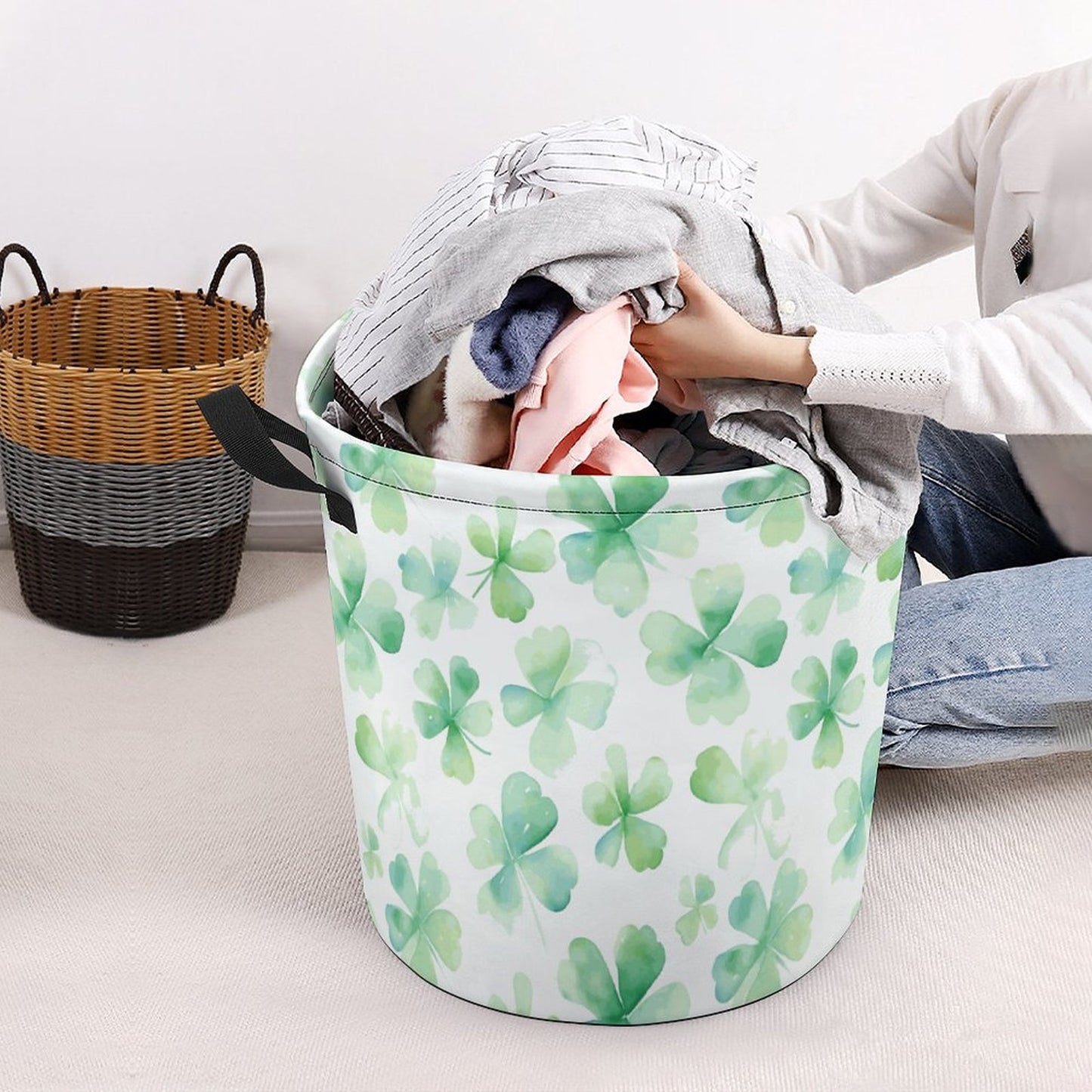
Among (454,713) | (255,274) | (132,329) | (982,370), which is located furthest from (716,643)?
(132,329)

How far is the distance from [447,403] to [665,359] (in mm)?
152

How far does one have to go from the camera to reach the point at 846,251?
4.51 feet

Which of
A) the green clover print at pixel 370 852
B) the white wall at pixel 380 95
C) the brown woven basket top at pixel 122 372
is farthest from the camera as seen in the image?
the white wall at pixel 380 95

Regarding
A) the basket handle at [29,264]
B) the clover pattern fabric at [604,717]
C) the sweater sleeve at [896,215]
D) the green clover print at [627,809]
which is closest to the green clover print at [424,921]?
the clover pattern fabric at [604,717]

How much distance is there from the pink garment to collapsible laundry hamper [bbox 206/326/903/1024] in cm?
4

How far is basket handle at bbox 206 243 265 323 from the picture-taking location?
1818 millimetres

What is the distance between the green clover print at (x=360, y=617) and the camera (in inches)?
39.5

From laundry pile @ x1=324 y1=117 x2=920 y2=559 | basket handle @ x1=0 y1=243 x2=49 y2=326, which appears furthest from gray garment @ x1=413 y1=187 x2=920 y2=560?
basket handle @ x1=0 y1=243 x2=49 y2=326

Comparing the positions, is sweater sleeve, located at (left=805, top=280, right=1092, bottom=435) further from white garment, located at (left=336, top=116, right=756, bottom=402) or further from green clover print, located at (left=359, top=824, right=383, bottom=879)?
green clover print, located at (left=359, top=824, right=383, bottom=879)

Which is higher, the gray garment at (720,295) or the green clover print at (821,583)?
the gray garment at (720,295)

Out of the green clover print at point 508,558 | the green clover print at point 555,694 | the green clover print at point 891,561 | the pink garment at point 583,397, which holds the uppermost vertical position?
the pink garment at point 583,397

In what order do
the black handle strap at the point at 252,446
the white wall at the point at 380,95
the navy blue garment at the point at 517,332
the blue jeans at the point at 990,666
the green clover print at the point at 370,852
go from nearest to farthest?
the navy blue garment at the point at 517,332 < the black handle strap at the point at 252,446 < the green clover print at the point at 370,852 < the blue jeans at the point at 990,666 < the white wall at the point at 380,95

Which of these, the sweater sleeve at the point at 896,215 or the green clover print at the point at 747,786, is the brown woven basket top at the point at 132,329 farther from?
the green clover print at the point at 747,786

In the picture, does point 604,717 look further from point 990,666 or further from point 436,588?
point 990,666
